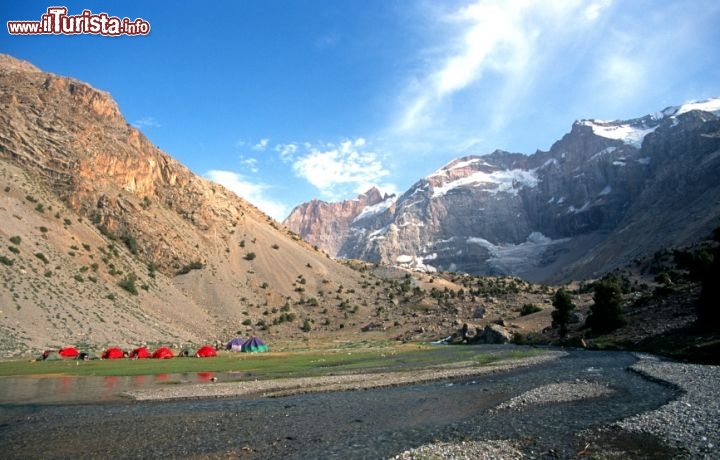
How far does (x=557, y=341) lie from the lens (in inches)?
2398

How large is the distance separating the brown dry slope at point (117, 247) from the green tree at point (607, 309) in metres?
56.2

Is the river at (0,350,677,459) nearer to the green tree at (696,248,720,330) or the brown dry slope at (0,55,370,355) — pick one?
the green tree at (696,248,720,330)

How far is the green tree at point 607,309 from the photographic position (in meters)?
53.9

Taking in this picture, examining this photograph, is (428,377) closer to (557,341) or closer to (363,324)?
(557,341)

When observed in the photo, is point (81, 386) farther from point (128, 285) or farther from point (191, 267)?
point (191, 267)

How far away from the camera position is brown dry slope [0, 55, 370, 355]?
63750mm

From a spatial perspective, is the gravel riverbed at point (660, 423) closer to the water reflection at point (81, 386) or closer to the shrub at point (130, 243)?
the water reflection at point (81, 386)

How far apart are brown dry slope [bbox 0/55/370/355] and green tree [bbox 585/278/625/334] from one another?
56178mm

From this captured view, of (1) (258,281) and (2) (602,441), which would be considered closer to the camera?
(2) (602,441)

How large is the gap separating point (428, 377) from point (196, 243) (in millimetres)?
84828

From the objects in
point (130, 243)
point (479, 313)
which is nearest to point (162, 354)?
point (130, 243)

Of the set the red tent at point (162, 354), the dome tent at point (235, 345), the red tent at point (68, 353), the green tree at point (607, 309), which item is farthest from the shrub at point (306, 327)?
the green tree at point (607, 309)

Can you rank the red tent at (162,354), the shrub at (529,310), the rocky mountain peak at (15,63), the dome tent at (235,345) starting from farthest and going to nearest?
the rocky mountain peak at (15,63)
the shrub at (529,310)
the dome tent at (235,345)
the red tent at (162,354)

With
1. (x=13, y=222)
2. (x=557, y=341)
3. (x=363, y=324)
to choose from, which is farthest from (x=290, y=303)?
(x=557, y=341)
